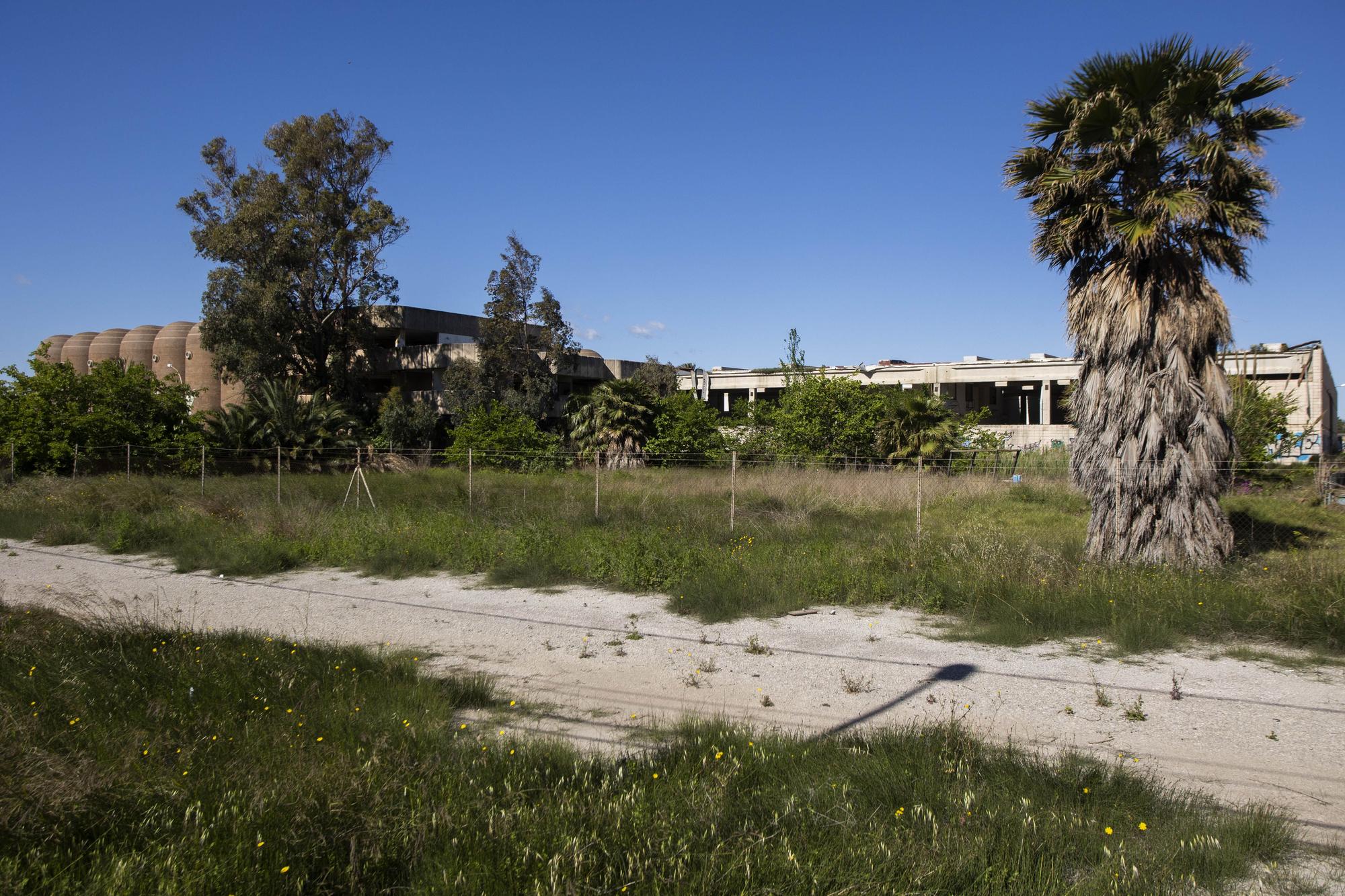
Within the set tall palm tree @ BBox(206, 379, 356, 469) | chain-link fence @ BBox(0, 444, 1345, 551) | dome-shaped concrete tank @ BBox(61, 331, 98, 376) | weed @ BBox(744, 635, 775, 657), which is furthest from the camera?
dome-shaped concrete tank @ BBox(61, 331, 98, 376)

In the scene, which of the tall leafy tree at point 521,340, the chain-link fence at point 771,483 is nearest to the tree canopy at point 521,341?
the tall leafy tree at point 521,340

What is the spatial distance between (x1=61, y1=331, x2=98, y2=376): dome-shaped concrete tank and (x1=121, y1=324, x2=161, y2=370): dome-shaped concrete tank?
5.80 meters

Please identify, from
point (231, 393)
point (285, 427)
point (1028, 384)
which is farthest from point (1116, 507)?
point (231, 393)

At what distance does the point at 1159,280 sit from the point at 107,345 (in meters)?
74.6

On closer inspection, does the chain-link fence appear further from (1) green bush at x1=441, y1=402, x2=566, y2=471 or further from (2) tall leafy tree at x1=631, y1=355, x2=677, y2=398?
(2) tall leafy tree at x1=631, y1=355, x2=677, y2=398

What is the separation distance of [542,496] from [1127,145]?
12.9m

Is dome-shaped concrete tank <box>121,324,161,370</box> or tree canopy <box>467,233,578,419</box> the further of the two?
dome-shaped concrete tank <box>121,324,161,370</box>

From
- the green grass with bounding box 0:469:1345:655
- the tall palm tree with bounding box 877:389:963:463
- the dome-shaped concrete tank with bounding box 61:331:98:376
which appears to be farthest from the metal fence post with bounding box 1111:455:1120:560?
the dome-shaped concrete tank with bounding box 61:331:98:376

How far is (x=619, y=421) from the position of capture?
3722 centimetres

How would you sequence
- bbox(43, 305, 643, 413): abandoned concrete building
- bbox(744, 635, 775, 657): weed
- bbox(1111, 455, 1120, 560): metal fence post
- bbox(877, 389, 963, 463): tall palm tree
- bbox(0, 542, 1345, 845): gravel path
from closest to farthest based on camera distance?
bbox(0, 542, 1345, 845): gravel path < bbox(744, 635, 775, 657): weed < bbox(1111, 455, 1120, 560): metal fence post < bbox(877, 389, 963, 463): tall palm tree < bbox(43, 305, 643, 413): abandoned concrete building

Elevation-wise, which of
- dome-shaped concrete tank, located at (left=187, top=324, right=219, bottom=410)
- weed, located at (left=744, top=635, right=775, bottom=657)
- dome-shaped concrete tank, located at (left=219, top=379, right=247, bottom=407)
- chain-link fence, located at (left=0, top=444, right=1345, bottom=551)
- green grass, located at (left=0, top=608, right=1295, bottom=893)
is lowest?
weed, located at (left=744, top=635, right=775, bottom=657)

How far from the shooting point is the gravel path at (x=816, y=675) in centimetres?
589

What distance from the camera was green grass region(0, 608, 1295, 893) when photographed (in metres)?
3.60

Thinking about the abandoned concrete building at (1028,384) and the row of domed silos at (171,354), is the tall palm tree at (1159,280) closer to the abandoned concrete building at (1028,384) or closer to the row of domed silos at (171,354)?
the abandoned concrete building at (1028,384)
